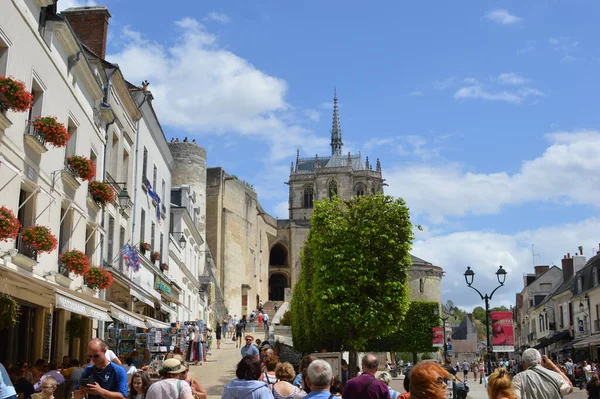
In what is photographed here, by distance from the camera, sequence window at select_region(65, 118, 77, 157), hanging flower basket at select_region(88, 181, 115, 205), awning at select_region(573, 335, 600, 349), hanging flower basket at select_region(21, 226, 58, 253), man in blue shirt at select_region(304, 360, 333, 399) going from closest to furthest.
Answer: man in blue shirt at select_region(304, 360, 333, 399) → hanging flower basket at select_region(21, 226, 58, 253) → window at select_region(65, 118, 77, 157) → hanging flower basket at select_region(88, 181, 115, 205) → awning at select_region(573, 335, 600, 349)

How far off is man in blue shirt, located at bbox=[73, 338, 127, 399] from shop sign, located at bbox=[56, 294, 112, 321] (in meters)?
5.12

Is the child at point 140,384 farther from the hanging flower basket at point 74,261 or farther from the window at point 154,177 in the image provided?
the window at point 154,177

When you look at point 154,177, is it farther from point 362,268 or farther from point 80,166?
point 80,166

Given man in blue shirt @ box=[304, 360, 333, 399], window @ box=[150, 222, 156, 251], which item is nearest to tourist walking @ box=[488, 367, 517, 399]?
man in blue shirt @ box=[304, 360, 333, 399]

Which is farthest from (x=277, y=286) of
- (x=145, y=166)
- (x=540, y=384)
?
(x=540, y=384)

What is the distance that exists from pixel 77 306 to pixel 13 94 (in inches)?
138

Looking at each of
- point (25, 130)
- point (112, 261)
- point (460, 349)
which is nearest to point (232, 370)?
point (112, 261)

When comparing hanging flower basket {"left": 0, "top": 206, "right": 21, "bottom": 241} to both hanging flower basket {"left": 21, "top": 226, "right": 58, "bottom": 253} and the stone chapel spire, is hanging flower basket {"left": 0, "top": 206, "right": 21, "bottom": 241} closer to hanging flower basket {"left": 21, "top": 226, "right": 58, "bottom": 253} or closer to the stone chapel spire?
hanging flower basket {"left": 21, "top": 226, "right": 58, "bottom": 253}

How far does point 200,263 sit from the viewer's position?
45.3 meters

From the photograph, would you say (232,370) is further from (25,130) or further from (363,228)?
(25,130)

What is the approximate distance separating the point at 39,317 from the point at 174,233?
18690 millimetres

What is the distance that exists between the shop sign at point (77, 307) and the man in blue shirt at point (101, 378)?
5124 mm

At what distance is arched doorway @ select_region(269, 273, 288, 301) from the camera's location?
265 feet

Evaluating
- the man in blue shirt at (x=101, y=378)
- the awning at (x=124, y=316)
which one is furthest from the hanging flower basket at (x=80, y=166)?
the man in blue shirt at (x=101, y=378)
